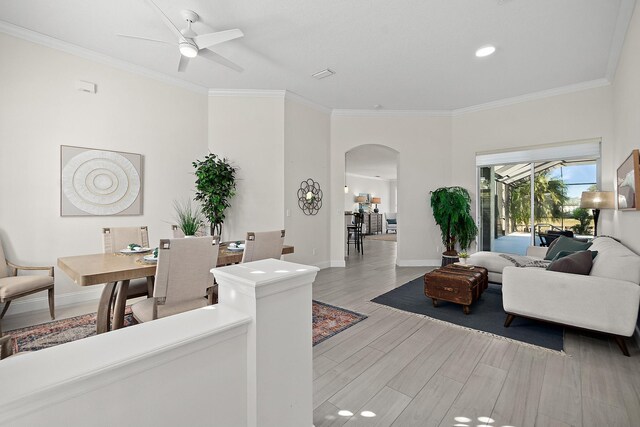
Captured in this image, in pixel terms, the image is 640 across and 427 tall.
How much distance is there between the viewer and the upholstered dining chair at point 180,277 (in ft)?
6.80

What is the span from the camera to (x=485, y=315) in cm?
322

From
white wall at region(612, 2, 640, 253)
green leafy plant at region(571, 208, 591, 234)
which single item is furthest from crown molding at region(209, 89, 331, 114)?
green leafy plant at region(571, 208, 591, 234)

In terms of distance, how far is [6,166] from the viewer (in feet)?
10.4

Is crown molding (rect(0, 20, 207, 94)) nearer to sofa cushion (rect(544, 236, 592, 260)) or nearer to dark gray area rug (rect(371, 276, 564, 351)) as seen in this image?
dark gray area rug (rect(371, 276, 564, 351))

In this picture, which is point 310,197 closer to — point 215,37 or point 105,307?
point 215,37

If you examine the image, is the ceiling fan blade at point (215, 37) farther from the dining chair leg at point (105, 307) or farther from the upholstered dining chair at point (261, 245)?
the dining chair leg at point (105, 307)

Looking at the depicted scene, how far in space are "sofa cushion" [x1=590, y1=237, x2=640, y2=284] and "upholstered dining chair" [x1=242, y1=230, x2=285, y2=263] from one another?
2.87 meters

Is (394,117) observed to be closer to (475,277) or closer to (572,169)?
(572,169)

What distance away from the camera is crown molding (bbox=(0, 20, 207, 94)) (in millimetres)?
3223

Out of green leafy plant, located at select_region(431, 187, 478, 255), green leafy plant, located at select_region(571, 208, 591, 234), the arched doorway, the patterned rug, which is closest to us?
the patterned rug

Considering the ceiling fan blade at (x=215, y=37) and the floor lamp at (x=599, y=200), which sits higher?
the ceiling fan blade at (x=215, y=37)

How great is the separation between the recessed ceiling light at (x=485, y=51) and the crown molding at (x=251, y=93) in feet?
9.57

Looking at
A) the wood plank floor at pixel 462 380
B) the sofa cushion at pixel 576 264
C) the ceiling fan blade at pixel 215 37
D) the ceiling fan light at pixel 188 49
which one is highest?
the ceiling fan blade at pixel 215 37

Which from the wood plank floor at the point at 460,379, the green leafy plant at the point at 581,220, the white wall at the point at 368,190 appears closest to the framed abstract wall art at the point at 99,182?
the wood plank floor at the point at 460,379
